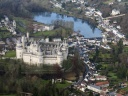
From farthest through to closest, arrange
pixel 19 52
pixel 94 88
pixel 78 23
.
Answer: pixel 78 23 → pixel 19 52 → pixel 94 88

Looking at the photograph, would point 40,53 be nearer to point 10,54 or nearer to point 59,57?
point 59,57

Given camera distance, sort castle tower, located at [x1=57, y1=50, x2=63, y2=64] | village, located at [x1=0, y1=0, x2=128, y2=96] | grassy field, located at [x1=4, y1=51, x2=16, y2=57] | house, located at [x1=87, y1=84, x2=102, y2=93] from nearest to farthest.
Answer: house, located at [x1=87, y1=84, x2=102, y2=93]
village, located at [x1=0, y1=0, x2=128, y2=96]
castle tower, located at [x1=57, y1=50, x2=63, y2=64]
grassy field, located at [x1=4, y1=51, x2=16, y2=57]

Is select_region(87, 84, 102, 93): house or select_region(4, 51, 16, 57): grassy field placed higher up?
select_region(4, 51, 16, 57): grassy field

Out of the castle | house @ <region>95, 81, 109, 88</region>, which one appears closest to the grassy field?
the castle

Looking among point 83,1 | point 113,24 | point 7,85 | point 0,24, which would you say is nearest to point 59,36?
point 0,24

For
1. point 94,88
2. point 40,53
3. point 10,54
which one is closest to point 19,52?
point 40,53

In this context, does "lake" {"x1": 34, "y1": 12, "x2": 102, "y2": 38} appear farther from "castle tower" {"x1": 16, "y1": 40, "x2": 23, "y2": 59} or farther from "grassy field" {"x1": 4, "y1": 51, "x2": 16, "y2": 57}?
"castle tower" {"x1": 16, "y1": 40, "x2": 23, "y2": 59}

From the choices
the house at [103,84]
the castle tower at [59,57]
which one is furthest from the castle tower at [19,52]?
the house at [103,84]

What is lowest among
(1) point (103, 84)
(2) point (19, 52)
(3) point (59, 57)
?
(1) point (103, 84)
